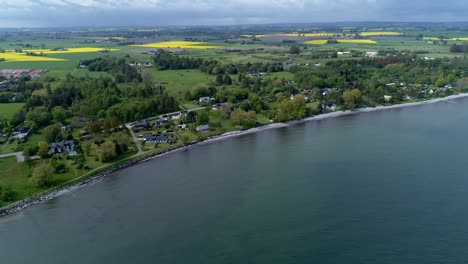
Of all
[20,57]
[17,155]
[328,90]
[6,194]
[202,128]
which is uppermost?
[20,57]

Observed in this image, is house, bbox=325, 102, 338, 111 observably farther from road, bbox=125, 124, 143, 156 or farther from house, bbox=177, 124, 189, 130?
road, bbox=125, 124, 143, 156

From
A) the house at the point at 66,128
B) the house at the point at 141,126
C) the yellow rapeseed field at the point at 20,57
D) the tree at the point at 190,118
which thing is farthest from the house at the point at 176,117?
the yellow rapeseed field at the point at 20,57

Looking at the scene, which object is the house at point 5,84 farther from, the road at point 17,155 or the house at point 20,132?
the road at point 17,155

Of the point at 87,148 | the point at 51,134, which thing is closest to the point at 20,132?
the point at 51,134

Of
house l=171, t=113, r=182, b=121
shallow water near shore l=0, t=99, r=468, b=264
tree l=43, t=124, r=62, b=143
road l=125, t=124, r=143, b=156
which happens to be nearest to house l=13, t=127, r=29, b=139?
tree l=43, t=124, r=62, b=143

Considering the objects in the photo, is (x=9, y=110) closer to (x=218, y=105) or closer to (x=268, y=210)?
(x=218, y=105)

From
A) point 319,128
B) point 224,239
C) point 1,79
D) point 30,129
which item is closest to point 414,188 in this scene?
point 224,239
